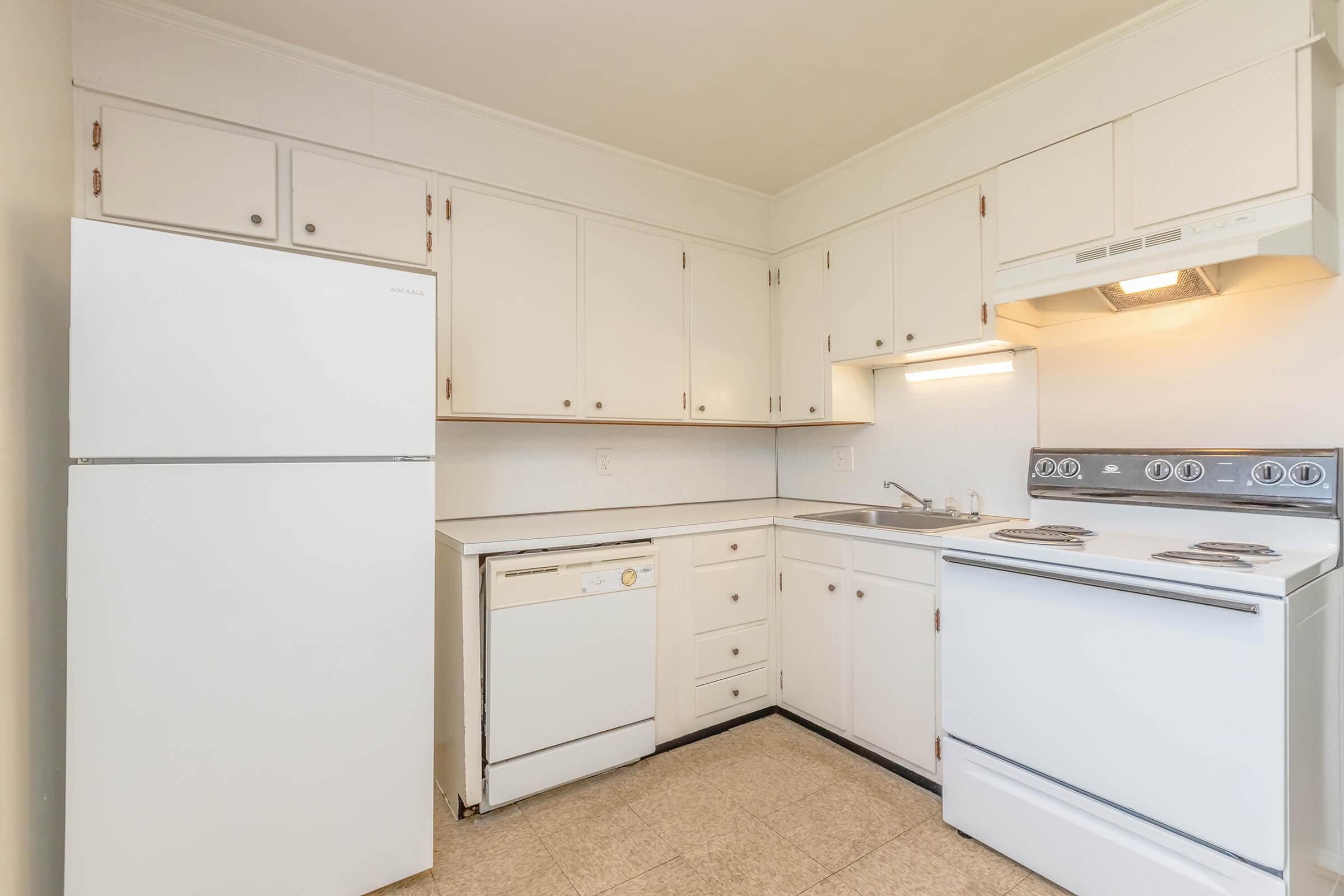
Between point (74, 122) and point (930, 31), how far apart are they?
102 inches

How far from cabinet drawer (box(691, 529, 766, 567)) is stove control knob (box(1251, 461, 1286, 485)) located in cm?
160

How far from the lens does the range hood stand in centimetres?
151

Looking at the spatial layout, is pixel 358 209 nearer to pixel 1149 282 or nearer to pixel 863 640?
pixel 863 640

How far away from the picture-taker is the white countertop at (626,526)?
2020 mm

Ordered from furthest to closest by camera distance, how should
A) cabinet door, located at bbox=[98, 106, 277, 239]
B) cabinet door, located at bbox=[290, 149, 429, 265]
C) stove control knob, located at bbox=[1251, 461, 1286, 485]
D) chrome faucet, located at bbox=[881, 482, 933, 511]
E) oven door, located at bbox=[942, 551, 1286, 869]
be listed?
chrome faucet, located at bbox=[881, 482, 933, 511], cabinet door, located at bbox=[290, 149, 429, 265], cabinet door, located at bbox=[98, 106, 277, 239], stove control knob, located at bbox=[1251, 461, 1286, 485], oven door, located at bbox=[942, 551, 1286, 869]

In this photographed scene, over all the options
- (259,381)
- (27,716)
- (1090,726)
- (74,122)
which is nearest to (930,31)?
(1090,726)

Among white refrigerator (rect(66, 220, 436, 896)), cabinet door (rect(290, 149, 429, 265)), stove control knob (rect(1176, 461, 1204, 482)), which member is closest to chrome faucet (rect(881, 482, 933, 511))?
stove control knob (rect(1176, 461, 1204, 482))

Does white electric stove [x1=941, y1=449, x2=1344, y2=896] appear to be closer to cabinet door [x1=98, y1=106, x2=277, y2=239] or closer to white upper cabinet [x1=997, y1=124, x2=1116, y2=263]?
white upper cabinet [x1=997, y1=124, x2=1116, y2=263]

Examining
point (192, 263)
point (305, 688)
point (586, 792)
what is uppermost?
point (192, 263)

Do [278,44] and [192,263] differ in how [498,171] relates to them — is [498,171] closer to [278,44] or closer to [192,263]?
[278,44]

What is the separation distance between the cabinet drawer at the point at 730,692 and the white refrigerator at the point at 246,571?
3.74ft

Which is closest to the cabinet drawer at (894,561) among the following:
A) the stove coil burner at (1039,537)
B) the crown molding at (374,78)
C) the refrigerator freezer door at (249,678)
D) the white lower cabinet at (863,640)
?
the white lower cabinet at (863,640)

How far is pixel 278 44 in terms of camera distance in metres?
1.93

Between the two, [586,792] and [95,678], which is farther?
[586,792]
